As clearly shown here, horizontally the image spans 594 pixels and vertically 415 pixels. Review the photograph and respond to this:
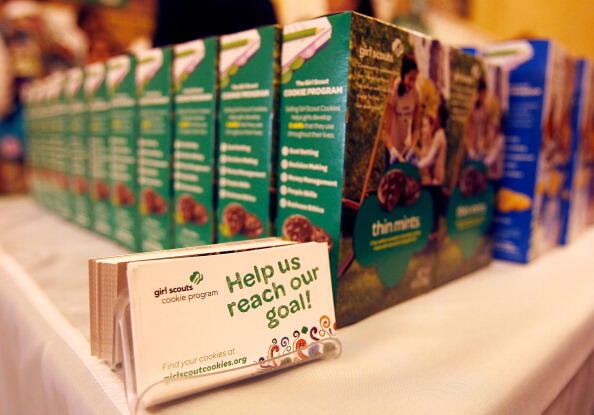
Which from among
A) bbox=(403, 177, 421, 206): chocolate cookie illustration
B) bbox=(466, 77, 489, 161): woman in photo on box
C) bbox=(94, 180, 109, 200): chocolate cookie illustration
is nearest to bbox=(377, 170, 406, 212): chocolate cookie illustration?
bbox=(403, 177, 421, 206): chocolate cookie illustration

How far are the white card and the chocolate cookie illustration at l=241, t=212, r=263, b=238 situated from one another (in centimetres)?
16

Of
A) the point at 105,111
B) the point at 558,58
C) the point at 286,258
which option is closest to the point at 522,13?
the point at 558,58

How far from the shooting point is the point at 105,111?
1.00 meters

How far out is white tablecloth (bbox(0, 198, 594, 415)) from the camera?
42 cm

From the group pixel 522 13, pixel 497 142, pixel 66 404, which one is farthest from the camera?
pixel 522 13

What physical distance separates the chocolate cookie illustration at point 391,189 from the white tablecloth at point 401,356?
0.16 m

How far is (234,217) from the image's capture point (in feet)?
2.22

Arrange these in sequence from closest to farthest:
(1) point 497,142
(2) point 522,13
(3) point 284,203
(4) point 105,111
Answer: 1. (3) point 284,203
2. (1) point 497,142
3. (4) point 105,111
4. (2) point 522,13

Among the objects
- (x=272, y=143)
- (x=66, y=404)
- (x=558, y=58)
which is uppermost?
(x=558, y=58)

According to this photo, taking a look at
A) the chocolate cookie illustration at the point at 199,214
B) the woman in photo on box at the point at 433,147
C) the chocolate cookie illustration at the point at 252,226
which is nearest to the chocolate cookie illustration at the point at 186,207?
the chocolate cookie illustration at the point at 199,214

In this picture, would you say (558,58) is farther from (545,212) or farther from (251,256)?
(251,256)

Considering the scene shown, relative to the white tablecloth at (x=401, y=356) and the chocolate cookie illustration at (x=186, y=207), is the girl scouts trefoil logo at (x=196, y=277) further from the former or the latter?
the chocolate cookie illustration at (x=186, y=207)

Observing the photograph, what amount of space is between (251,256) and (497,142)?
2.15ft

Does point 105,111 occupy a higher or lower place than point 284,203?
higher
